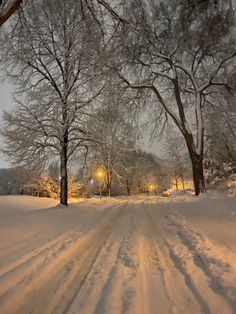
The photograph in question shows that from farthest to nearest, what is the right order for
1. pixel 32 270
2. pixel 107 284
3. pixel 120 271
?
pixel 32 270
pixel 120 271
pixel 107 284

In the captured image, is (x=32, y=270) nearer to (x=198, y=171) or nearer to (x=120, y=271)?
(x=120, y=271)

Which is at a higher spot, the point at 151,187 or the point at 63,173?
the point at 151,187

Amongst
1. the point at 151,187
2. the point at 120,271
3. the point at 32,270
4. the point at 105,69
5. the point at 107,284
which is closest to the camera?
the point at 107,284

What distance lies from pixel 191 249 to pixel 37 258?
2.95 metres

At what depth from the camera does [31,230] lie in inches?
307

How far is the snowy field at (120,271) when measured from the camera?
3.22m

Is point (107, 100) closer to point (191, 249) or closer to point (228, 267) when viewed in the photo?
point (191, 249)

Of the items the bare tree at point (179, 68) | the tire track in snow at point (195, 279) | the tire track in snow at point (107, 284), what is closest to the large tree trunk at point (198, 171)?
the bare tree at point (179, 68)

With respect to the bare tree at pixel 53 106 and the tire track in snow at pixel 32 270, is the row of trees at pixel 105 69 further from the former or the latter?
the tire track in snow at pixel 32 270

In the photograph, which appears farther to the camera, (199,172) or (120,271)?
(199,172)

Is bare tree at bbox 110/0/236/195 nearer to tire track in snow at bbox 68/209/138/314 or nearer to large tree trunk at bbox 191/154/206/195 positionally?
large tree trunk at bbox 191/154/206/195

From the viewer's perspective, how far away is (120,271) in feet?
14.0

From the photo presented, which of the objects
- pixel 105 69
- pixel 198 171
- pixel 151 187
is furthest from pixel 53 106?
pixel 151 187

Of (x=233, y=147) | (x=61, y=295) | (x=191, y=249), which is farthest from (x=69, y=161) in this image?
(x=233, y=147)
